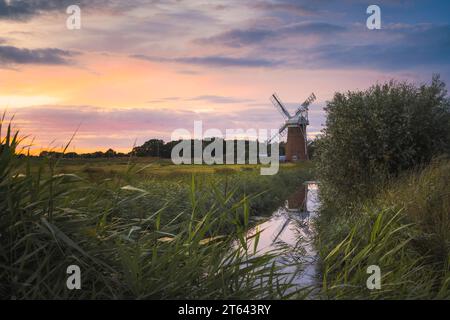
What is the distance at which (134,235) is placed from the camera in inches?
182

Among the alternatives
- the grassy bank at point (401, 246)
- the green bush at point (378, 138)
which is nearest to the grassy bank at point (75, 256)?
the grassy bank at point (401, 246)

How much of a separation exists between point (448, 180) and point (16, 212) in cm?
723

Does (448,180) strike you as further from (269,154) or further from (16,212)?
(269,154)

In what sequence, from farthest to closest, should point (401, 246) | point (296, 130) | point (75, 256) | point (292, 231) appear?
point (296, 130) → point (292, 231) → point (401, 246) → point (75, 256)

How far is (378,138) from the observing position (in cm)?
1235

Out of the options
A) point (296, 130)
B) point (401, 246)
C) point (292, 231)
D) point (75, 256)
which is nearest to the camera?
point (75, 256)

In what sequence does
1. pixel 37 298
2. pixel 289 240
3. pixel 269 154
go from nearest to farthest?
pixel 37 298 < pixel 289 240 < pixel 269 154

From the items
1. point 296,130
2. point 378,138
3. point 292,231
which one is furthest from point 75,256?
point 296,130

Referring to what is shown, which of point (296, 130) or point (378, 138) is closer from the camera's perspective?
point (378, 138)

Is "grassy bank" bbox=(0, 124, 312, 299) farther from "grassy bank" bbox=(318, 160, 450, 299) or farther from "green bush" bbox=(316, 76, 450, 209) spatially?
"green bush" bbox=(316, 76, 450, 209)

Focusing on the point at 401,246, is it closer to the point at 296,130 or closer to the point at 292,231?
the point at 292,231

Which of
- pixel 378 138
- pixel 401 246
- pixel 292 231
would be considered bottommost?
pixel 292 231

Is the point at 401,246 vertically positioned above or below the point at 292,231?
above
